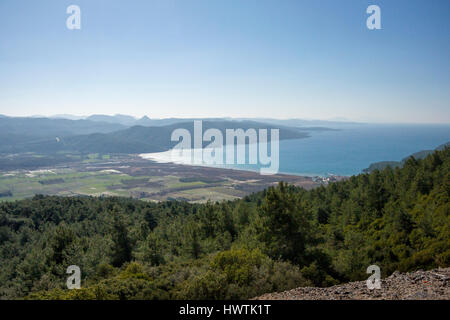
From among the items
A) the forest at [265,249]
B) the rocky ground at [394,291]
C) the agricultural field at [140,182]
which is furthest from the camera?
the agricultural field at [140,182]

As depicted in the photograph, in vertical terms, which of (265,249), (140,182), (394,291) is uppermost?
(394,291)

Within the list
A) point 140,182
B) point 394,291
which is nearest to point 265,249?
→ point 394,291

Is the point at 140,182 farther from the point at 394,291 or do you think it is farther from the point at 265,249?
the point at 394,291

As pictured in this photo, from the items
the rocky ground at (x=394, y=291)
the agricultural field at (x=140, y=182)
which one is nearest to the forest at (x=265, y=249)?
the rocky ground at (x=394, y=291)

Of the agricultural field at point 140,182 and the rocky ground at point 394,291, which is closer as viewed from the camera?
the rocky ground at point 394,291

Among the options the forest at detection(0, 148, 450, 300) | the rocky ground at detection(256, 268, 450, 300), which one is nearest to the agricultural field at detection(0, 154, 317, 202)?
the forest at detection(0, 148, 450, 300)

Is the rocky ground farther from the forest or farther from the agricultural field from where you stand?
the agricultural field

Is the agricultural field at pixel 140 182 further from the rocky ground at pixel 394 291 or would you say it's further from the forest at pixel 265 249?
the rocky ground at pixel 394 291
